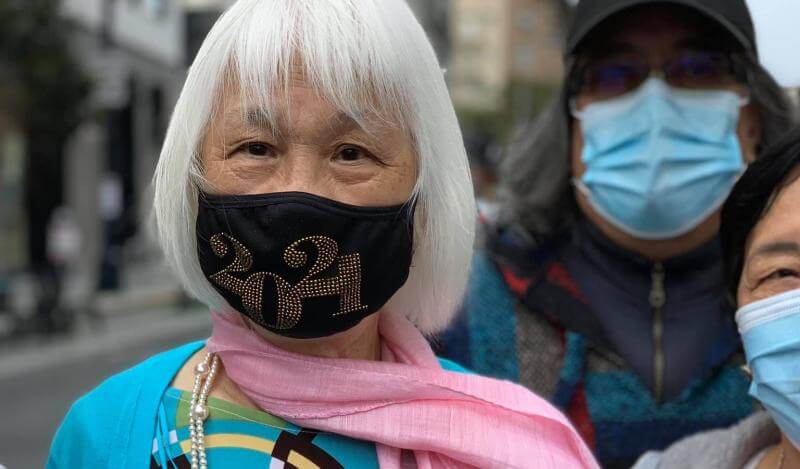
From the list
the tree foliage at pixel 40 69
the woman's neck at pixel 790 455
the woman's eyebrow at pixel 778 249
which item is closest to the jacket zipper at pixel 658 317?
the woman's neck at pixel 790 455

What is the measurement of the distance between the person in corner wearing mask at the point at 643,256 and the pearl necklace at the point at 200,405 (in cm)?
68

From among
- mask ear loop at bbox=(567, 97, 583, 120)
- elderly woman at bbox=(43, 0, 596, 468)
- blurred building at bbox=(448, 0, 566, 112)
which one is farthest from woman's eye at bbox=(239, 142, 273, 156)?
blurred building at bbox=(448, 0, 566, 112)

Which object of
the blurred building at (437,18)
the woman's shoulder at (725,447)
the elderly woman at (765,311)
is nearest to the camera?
the elderly woman at (765,311)

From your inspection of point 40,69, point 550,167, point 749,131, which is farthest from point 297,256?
point 40,69

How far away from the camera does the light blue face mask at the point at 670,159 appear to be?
2.19 meters

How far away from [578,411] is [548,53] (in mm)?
74010

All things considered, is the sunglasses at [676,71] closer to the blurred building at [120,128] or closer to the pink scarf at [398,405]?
the pink scarf at [398,405]

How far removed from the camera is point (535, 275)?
230 centimetres

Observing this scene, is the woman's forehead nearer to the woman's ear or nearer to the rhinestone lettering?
the rhinestone lettering

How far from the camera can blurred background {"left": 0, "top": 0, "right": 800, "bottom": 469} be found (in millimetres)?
7369

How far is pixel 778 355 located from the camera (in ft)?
5.70

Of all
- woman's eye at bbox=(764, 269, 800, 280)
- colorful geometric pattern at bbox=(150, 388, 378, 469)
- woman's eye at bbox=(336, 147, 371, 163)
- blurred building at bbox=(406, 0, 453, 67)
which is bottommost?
blurred building at bbox=(406, 0, 453, 67)

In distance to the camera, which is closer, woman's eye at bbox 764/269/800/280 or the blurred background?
woman's eye at bbox 764/269/800/280

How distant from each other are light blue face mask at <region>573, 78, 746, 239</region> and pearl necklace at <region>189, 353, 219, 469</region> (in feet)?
3.35
